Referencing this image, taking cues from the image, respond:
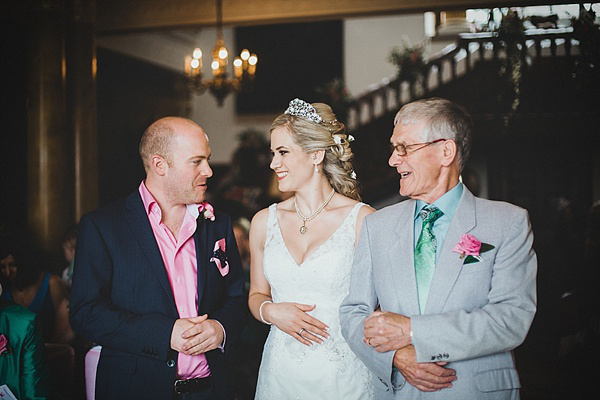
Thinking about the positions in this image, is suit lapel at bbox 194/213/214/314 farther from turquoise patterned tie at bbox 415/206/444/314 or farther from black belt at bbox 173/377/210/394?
turquoise patterned tie at bbox 415/206/444/314

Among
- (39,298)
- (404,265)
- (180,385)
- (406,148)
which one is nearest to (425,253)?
(404,265)

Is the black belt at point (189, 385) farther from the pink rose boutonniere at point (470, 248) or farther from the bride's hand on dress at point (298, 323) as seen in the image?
the pink rose boutonniere at point (470, 248)

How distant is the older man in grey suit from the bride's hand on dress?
312 millimetres

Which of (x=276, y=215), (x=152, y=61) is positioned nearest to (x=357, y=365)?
(x=276, y=215)

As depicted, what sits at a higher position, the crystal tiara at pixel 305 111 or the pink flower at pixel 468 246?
the crystal tiara at pixel 305 111

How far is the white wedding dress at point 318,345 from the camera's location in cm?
286

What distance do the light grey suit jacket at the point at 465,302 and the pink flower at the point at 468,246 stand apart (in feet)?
0.15

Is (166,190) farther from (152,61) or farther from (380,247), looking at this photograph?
(152,61)

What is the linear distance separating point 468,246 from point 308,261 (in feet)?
3.01

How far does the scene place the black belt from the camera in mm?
2707

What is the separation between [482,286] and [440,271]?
0.56 feet

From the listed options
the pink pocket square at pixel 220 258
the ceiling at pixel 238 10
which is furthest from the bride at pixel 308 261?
the ceiling at pixel 238 10

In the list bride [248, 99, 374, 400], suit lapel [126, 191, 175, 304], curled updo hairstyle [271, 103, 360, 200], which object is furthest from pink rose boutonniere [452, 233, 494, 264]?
suit lapel [126, 191, 175, 304]

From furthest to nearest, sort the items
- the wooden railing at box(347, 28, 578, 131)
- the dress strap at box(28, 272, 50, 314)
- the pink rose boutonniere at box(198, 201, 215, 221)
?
the wooden railing at box(347, 28, 578, 131) → the dress strap at box(28, 272, 50, 314) → the pink rose boutonniere at box(198, 201, 215, 221)
